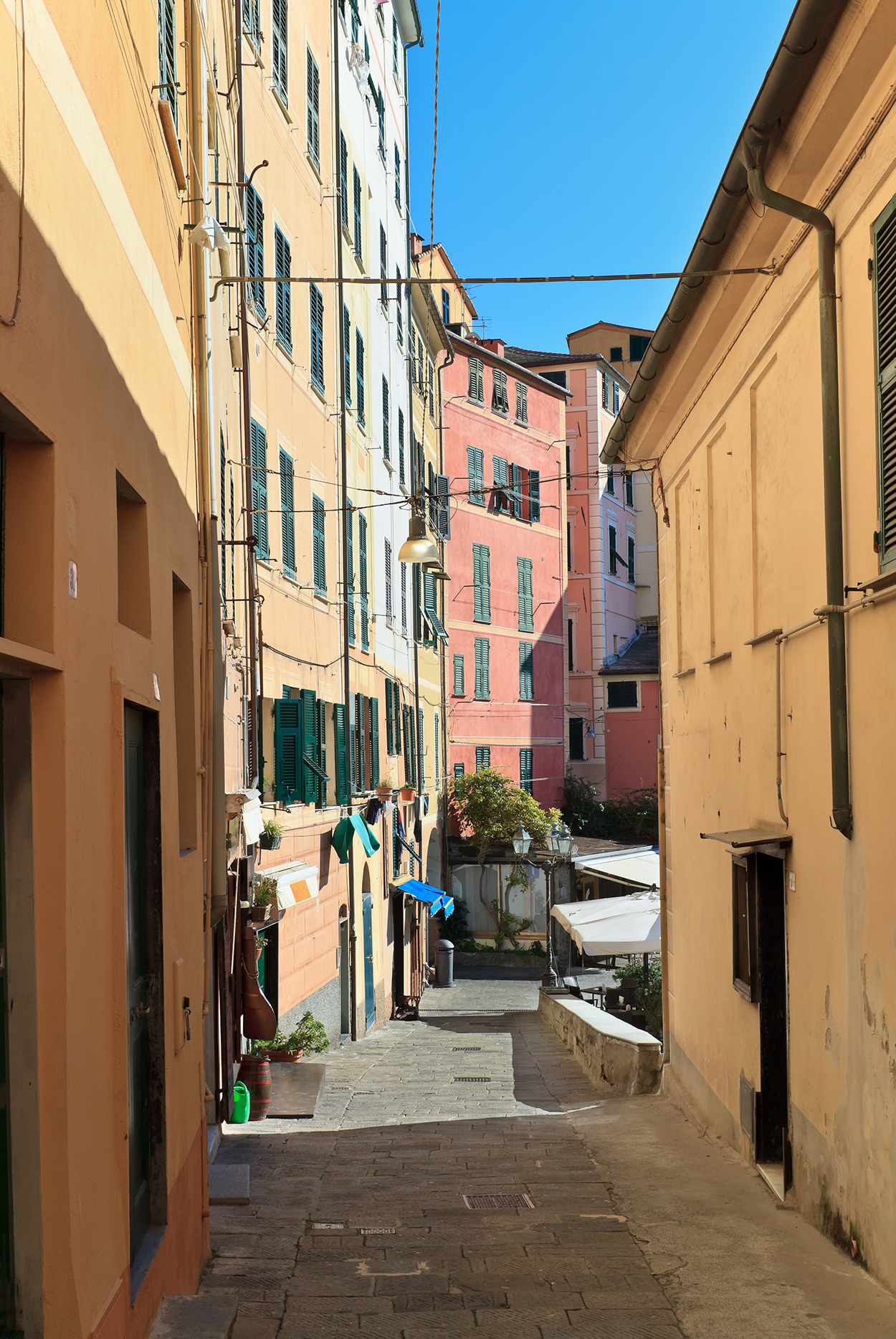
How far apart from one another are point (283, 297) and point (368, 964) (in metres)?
10.8

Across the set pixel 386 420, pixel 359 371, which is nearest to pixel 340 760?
pixel 359 371

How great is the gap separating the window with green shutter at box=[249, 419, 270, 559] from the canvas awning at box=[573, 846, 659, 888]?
355 inches

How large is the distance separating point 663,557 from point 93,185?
9565mm

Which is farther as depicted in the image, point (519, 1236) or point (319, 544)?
point (319, 544)

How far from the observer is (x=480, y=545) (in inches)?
1499

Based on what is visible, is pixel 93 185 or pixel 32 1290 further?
pixel 93 185

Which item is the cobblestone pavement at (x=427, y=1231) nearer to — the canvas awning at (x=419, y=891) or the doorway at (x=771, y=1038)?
the doorway at (x=771, y=1038)

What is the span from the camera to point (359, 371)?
21.8 metres

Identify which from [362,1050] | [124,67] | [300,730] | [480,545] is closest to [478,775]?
[480,545]

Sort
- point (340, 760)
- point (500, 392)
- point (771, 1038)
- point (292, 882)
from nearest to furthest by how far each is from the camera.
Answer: point (771, 1038) < point (292, 882) < point (340, 760) < point (500, 392)

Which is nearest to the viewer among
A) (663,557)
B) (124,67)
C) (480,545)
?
(124,67)

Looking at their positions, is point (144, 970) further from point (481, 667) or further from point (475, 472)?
point (475, 472)

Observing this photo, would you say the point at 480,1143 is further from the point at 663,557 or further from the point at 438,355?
the point at 438,355

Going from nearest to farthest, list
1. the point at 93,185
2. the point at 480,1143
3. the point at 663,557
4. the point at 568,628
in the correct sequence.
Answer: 1. the point at 93,185
2. the point at 480,1143
3. the point at 663,557
4. the point at 568,628
